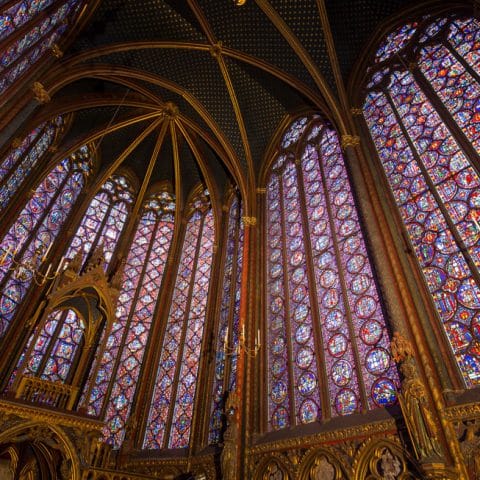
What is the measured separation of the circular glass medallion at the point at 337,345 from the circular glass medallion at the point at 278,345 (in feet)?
4.29

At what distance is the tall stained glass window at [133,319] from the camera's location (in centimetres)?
1033

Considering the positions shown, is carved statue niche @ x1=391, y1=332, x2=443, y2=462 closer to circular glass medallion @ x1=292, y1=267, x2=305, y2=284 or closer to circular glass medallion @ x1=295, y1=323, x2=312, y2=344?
circular glass medallion @ x1=295, y1=323, x2=312, y2=344

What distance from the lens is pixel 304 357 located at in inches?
322

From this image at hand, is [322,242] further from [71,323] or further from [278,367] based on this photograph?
[71,323]

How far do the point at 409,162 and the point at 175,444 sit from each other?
830cm

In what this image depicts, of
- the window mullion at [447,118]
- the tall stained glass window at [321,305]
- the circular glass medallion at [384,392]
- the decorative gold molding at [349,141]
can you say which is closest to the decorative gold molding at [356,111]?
the tall stained glass window at [321,305]

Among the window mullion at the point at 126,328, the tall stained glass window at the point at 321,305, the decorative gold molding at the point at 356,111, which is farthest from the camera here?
the window mullion at the point at 126,328

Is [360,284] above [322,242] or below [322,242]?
below

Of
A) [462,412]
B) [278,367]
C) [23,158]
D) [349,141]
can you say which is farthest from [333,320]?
[23,158]

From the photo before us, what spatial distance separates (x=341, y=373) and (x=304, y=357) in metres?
1.01

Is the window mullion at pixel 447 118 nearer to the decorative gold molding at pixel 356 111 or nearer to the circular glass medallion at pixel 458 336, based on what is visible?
the decorative gold molding at pixel 356 111

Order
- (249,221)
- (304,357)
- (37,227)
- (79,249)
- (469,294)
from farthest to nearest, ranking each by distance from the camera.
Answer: (79,249) → (249,221) → (37,227) → (304,357) → (469,294)

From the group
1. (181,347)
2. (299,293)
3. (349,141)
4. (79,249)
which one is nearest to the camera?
(299,293)

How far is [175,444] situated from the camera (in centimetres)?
934
